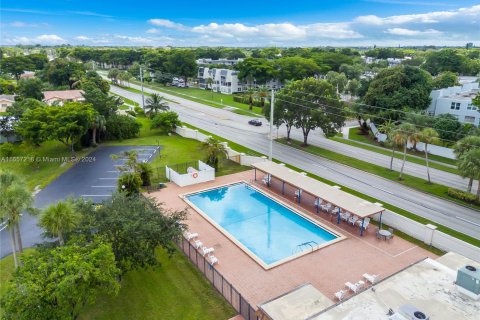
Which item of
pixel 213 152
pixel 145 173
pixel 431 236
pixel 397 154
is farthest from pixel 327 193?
pixel 397 154

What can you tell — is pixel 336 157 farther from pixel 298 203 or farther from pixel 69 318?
pixel 69 318

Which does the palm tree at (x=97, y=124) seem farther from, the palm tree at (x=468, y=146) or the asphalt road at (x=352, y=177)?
the palm tree at (x=468, y=146)

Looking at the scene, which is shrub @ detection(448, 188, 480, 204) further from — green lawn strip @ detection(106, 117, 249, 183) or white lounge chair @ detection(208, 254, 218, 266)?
white lounge chair @ detection(208, 254, 218, 266)

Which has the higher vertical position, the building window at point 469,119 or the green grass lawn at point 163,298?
Result: the building window at point 469,119

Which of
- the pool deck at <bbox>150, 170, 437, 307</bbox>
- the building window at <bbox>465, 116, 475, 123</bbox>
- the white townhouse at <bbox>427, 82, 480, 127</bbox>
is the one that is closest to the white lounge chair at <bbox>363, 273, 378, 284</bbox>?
the pool deck at <bbox>150, 170, 437, 307</bbox>

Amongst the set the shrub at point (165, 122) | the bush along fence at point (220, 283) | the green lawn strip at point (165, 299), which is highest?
the shrub at point (165, 122)

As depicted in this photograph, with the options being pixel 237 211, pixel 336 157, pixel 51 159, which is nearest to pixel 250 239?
pixel 237 211

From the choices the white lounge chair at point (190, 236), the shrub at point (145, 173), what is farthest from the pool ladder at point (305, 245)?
the shrub at point (145, 173)

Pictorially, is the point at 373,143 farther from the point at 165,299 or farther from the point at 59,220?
the point at 59,220
